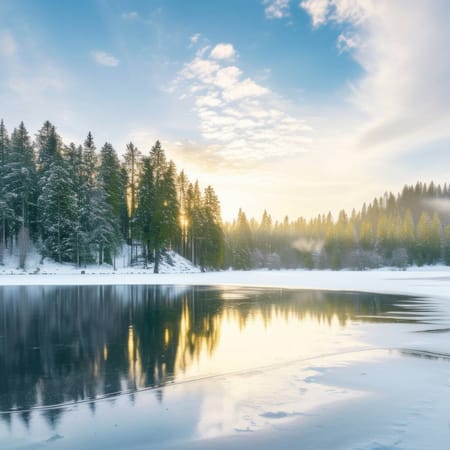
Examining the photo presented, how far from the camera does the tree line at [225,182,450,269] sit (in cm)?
10888

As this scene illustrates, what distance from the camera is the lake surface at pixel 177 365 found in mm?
5828

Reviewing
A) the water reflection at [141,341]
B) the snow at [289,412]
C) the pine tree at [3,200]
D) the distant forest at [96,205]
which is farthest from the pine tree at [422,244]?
the snow at [289,412]

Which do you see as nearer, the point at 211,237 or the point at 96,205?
the point at 96,205

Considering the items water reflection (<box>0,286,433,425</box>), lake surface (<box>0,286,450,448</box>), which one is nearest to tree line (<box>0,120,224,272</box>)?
water reflection (<box>0,286,433,425</box>)

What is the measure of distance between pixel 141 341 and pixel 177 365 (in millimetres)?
2981

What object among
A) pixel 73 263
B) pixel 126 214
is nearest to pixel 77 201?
pixel 73 263

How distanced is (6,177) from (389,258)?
3942 inches

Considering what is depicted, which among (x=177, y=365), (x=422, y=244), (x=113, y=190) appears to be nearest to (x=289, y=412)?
(x=177, y=365)

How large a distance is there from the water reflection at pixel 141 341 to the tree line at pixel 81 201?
37.0 metres

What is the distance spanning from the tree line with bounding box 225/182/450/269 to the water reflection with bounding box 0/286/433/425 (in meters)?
84.7

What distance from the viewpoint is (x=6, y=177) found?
2285 inches

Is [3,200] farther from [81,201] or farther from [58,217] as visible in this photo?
[81,201]

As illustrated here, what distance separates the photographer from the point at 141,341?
11.8m

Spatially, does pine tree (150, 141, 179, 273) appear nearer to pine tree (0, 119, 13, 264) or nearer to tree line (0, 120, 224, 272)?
tree line (0, 120, 224, 272)
